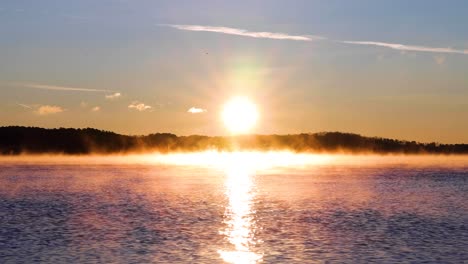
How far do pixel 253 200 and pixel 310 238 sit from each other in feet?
98.0

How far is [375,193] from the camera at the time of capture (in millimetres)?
78375

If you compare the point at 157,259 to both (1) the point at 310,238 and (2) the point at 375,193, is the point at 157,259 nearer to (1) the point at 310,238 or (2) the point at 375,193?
(1) the point at 310,238

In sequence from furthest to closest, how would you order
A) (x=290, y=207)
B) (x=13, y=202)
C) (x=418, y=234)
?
(x=13, y=202)
(x=290, y=207)
(x=418, y=234)

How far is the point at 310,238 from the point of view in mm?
38562

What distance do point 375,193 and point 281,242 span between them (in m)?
43.7

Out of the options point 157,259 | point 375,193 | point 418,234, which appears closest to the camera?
point 157,259

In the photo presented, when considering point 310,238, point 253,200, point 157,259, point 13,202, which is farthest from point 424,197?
point 157,259

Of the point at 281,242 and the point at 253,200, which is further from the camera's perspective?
the point at 253,200

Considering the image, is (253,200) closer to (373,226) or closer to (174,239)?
(373,226)

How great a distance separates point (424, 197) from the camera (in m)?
72.4

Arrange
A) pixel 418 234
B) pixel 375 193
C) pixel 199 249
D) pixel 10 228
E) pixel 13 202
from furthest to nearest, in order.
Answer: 1. pixel 375 193
2. pixel 13 202
3. pixel 10 228
4. pixel 418 234
5. pixel 199 249

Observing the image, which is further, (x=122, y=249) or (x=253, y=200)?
(x=253, y=200)

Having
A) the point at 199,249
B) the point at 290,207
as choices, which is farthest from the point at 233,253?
the point at 290,207

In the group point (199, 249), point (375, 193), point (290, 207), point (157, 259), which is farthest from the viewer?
point (375, 193)
